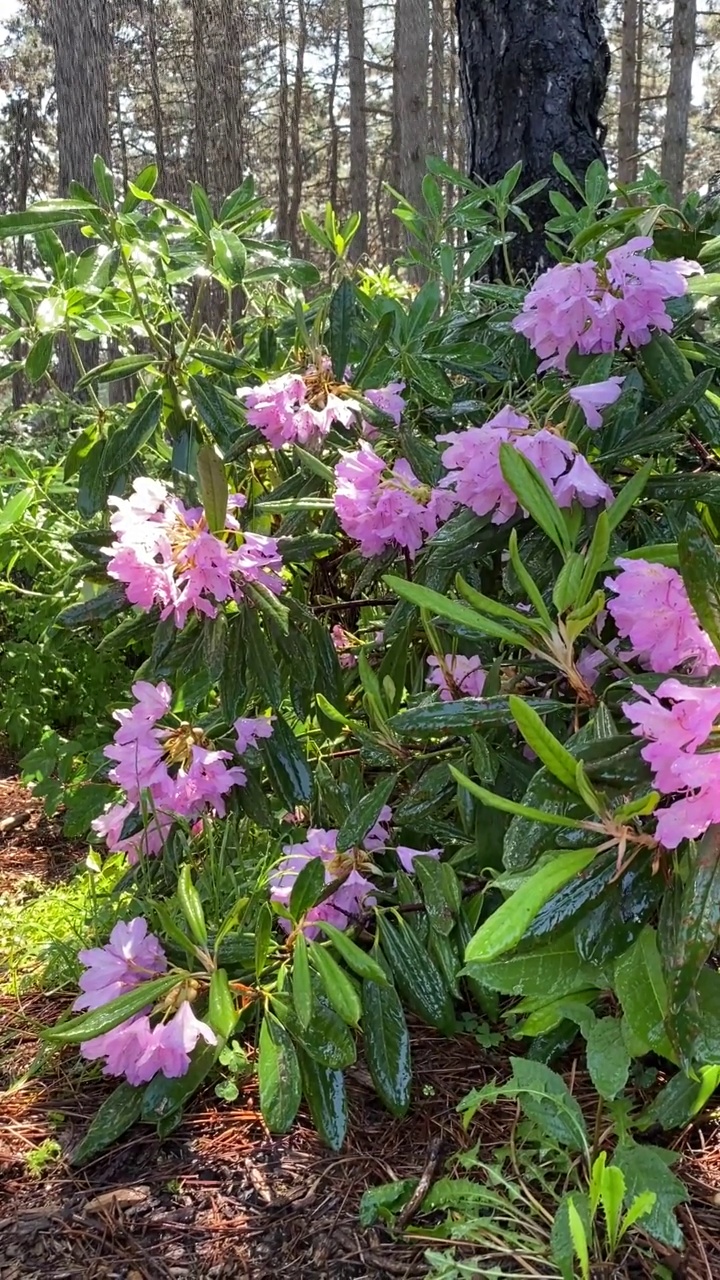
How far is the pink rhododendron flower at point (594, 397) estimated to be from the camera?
1096mm

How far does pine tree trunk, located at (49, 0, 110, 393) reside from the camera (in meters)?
6.50

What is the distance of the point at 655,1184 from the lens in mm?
1012

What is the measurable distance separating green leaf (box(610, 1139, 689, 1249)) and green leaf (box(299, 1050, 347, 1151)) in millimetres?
339

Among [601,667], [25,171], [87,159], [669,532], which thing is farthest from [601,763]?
[25,171]

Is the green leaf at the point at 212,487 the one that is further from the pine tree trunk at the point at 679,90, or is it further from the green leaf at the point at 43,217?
the pine tree trunk at the point at 679,90

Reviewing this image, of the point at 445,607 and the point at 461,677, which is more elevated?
the point at 445,607

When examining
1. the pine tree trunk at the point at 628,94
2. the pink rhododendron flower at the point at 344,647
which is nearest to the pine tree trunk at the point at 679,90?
the pine tree trunk at the point at 628,94

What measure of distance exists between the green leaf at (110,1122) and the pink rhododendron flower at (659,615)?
95cm

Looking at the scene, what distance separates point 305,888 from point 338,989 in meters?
Answer: 0.15

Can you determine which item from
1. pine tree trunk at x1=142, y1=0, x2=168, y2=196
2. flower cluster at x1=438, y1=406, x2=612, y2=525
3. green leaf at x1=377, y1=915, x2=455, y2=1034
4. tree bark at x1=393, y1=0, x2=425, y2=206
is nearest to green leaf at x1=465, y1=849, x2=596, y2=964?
flower cluster at x1=438, y1=406, x2=612, y2=525

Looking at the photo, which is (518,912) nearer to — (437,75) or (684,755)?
(684,755)

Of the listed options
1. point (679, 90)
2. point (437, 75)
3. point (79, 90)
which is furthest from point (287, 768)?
point (437, 75)

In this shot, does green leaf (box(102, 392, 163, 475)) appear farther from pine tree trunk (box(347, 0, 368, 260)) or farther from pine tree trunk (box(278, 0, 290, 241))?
pine tree trunk (box(278, 0, 290, 241))

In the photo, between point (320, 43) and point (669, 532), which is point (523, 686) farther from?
point (320, 43)
